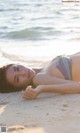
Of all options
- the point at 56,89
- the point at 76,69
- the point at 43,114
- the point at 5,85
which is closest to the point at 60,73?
the point at 76,69

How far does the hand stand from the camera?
13.7 ft

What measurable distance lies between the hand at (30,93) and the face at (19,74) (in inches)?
8.6

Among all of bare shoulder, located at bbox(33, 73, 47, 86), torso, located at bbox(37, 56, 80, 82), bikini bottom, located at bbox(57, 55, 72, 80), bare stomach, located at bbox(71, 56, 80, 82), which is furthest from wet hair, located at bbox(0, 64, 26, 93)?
bare stomach, located at bbox(71, 56, 80, 82)

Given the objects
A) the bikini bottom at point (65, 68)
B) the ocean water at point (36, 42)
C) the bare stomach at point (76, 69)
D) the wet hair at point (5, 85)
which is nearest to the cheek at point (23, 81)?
the wet hair at point (5, 85)

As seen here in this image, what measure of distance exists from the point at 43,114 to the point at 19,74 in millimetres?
857

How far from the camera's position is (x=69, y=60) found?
4.50m

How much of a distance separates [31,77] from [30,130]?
127 cm

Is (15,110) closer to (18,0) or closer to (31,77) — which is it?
(31,77)

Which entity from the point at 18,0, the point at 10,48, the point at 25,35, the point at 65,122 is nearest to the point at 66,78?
the point at 65,122

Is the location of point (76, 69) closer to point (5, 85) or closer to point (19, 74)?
point (19, 74)

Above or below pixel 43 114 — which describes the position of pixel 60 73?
above

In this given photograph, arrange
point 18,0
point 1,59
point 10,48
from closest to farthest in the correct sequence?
point 1,59 → point 10,48 → point 18,0

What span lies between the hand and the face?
0.22m

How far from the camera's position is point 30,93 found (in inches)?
165
